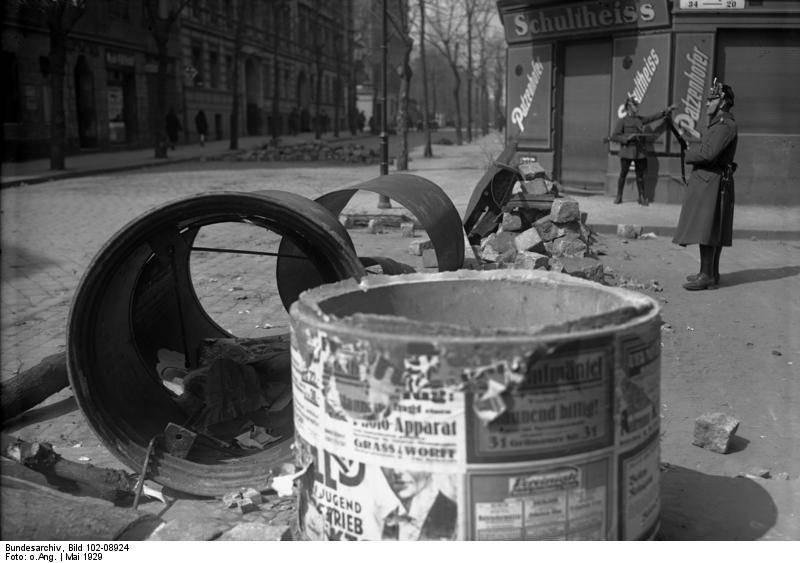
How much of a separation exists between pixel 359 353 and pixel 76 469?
86.0 inches

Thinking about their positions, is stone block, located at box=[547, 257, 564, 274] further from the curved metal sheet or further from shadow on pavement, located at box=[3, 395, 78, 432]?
shadow on pavement, located at box=[3, 395, 78, 432]

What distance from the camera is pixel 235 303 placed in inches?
338

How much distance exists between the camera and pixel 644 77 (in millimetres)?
16594

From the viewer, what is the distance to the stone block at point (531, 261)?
9367mm

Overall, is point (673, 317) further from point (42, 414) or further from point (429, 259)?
point (42, 414)

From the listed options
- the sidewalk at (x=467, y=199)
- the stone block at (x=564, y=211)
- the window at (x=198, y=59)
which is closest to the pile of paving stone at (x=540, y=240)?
the stone block at (x=564, y=211)

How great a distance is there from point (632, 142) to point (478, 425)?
13979 millimetres

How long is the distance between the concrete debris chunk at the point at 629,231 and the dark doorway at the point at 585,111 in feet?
18.4

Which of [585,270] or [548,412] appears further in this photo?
[585,270]

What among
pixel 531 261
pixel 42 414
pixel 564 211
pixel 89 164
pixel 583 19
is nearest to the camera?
pixel 42 414

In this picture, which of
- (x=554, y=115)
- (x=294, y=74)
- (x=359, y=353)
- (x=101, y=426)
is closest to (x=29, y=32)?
(x=554, y=115)

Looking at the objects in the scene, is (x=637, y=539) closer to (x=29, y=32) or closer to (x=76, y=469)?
(x=76, y=469)

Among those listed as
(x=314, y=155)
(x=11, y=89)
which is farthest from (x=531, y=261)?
(x=11, y=89)

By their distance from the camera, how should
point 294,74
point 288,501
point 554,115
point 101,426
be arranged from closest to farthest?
point 288,501 < point 101,426 < point 554,115 < point 294,74
